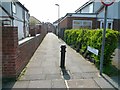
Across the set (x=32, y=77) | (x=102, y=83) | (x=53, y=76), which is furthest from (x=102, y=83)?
(x=32, y=77)

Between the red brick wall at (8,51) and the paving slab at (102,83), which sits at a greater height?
the red brick wall at (8,51)

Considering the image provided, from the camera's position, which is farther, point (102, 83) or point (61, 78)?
point (61, 78)

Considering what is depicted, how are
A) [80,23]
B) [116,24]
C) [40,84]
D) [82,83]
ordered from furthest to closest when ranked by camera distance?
1. [80,23]
2. [116,24]
3. [82,83]
4. [40,84]

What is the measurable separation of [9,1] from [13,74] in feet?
51.0

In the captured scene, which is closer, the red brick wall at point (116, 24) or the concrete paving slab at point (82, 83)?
the concrete paving slab at point (82, 83)

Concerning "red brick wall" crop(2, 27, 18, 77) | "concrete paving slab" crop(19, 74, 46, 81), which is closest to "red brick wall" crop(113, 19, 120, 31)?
"concrete paving slab" crop(19, 74, 46, 81)

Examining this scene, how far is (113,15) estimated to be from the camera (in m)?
22.2

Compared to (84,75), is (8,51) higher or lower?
higher

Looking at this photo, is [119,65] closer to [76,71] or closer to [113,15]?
[76,71]

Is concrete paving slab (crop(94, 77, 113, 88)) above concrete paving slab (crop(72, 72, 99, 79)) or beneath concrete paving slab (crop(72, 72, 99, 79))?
beneath

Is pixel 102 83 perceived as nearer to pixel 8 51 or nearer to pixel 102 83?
pixel 102 83

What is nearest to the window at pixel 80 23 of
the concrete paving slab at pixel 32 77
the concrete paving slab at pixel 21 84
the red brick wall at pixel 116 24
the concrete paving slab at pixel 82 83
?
the red brick wall at pixel 116 24

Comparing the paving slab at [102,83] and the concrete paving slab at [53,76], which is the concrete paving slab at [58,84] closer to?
the concrete paving slab at [53,76]

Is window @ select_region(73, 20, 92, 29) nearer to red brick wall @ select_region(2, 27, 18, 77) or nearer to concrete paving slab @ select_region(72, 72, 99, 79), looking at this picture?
concrete paving slab @ select_region(72, 72, 99, 79)
